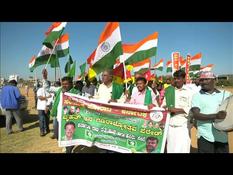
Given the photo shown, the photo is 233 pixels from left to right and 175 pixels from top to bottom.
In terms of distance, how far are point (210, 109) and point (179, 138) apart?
1015 mm

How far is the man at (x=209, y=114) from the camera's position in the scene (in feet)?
13.9

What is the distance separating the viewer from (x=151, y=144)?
4922 mm

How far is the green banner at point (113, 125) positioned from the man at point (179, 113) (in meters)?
0.26

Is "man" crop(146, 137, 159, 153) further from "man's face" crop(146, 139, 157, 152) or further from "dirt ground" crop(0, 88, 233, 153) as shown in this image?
"dirt ground" crop(0, 88, 233, 153)

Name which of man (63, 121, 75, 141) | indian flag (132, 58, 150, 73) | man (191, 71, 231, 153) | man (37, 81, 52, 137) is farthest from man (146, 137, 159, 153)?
indian flag (132, 58, 150, 73)

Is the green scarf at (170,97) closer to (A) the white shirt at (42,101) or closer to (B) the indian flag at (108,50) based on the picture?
(B) the indian flag at (108,50)

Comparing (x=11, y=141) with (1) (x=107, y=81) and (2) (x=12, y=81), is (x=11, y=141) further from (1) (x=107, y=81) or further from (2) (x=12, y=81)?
(1) (x=107, y=81)

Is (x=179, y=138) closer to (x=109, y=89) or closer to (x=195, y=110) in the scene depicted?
(x=195, y=110)

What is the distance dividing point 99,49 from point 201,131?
9.44 ft

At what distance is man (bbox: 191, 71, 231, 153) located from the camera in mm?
4238

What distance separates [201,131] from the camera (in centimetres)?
438

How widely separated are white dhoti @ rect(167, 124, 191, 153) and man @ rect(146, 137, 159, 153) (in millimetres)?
388

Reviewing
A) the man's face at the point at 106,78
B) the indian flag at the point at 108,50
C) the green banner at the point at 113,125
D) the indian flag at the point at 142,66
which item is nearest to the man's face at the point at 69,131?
the green banner at the point at 113,125

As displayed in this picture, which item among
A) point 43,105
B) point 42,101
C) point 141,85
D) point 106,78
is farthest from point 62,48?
point 141,85
